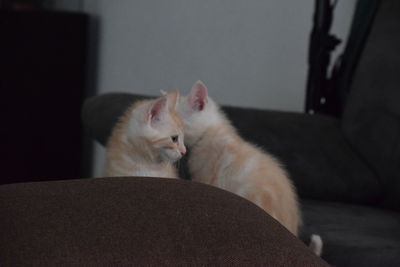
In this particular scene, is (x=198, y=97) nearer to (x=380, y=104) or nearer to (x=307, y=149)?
(x=307, y=149)

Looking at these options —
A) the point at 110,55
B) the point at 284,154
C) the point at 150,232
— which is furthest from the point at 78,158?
the point at 150,232

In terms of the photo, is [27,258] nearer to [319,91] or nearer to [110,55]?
[319,91]

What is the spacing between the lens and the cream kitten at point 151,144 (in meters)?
1.22

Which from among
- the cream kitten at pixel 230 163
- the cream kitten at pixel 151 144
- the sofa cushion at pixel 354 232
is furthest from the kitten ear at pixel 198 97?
the sofa cushion at pixel 354 232

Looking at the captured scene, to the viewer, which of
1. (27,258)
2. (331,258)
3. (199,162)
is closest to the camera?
(27,258)

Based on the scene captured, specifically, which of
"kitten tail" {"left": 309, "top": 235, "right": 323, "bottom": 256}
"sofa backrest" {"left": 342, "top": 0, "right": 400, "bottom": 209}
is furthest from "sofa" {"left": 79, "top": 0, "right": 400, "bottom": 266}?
"kitten tail" {"left": 309, "top": 235, "right": 323, "bottom": 256}

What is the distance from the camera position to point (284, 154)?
1.51 m

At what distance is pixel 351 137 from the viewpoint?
1599 mm

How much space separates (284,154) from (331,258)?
500 millimetres

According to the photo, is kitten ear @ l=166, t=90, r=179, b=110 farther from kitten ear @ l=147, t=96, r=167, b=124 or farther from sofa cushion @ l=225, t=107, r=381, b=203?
sofa cushion @ l=225, t=107, r=381, b=203

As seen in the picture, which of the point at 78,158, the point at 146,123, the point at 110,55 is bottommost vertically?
the point at 78,158

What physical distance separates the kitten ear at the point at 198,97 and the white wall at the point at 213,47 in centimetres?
98

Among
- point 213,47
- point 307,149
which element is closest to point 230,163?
point 307,149

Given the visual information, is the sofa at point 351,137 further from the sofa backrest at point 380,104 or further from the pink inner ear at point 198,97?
the pink inner ear at point 198,97
